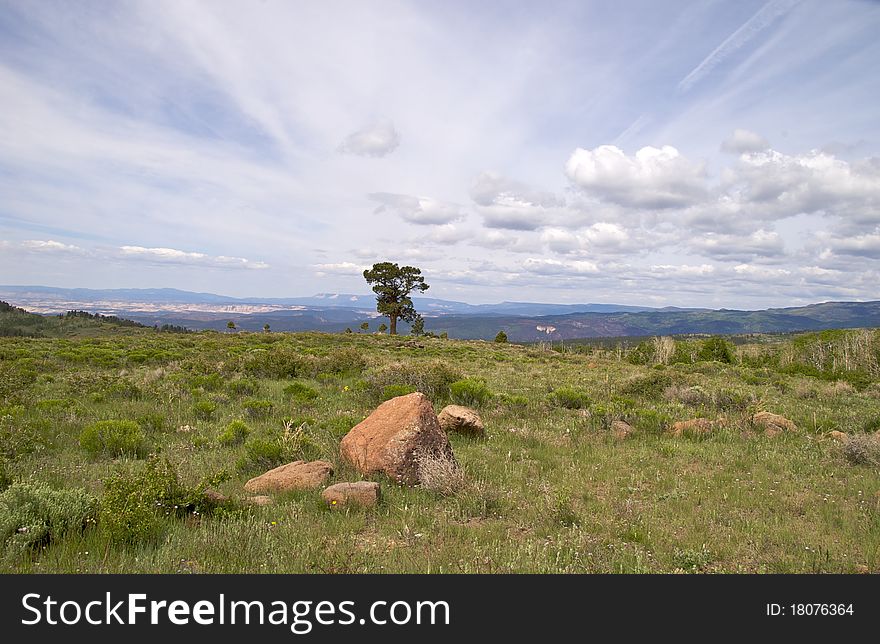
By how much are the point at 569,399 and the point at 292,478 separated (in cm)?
1027

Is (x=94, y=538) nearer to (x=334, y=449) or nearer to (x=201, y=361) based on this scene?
(x=334, y=449)

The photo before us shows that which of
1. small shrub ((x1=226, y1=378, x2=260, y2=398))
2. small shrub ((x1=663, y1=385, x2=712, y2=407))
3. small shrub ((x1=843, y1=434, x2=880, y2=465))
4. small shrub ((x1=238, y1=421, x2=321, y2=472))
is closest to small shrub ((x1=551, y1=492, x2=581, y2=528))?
small shrub ((x1=238, y1=421, x2=321, y2=472))

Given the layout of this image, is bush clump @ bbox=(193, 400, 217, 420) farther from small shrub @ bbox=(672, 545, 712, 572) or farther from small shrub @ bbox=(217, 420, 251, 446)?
small shrub @ bbox=(672, 545, 712, 572)

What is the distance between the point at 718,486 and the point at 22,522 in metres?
9.74

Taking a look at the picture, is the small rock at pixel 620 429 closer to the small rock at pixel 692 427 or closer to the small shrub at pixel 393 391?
the small rock at pixel 692 427

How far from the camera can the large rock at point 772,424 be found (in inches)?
447

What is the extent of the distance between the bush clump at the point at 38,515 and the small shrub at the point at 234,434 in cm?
388

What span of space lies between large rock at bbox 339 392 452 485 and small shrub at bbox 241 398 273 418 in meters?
4.26

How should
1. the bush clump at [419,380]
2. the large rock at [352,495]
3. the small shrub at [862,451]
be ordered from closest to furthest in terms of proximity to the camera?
1. the large rock at [352,495]
2. the small shrub at [862,451]
3. the bush clump at [419,380]

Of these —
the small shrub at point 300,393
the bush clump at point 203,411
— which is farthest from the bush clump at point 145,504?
the small shrub at point 300,393

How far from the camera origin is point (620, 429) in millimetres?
11000

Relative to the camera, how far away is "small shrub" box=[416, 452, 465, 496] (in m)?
6.86

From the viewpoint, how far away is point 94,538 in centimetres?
464

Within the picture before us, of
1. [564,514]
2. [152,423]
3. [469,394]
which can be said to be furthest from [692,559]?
[152,423]
